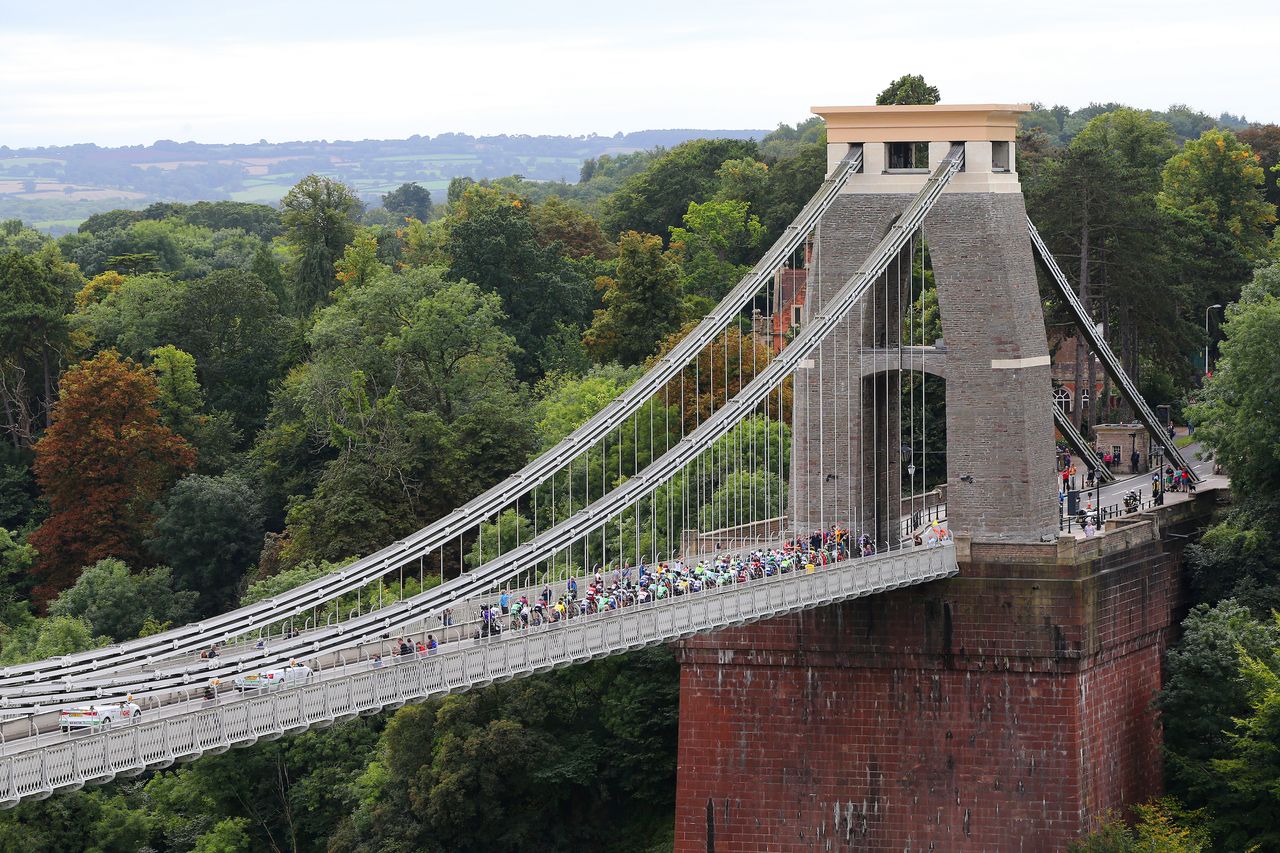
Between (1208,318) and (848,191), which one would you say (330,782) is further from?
(1208,318)

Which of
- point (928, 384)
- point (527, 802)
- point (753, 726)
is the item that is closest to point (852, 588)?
point (753, 726)

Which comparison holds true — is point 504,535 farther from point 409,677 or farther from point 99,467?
point 409,677

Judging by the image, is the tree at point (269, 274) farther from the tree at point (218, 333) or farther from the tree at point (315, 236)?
the tree at point (218, 333)

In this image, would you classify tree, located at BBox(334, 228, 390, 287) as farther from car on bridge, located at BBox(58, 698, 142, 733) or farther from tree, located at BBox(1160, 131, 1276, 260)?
car on bridge, located at BBox(58, 698, 142, 733)

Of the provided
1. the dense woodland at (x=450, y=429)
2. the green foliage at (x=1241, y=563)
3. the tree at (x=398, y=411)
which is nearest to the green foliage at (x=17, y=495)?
the dense woodland at (x=450, y=429)

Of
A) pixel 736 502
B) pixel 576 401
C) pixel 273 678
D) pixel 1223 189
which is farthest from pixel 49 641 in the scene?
pixel 1223 189

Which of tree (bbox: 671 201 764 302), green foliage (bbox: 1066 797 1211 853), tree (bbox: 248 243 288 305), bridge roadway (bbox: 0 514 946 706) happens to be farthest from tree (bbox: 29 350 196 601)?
green foliage (bbox: 1066 797 1211 853)
